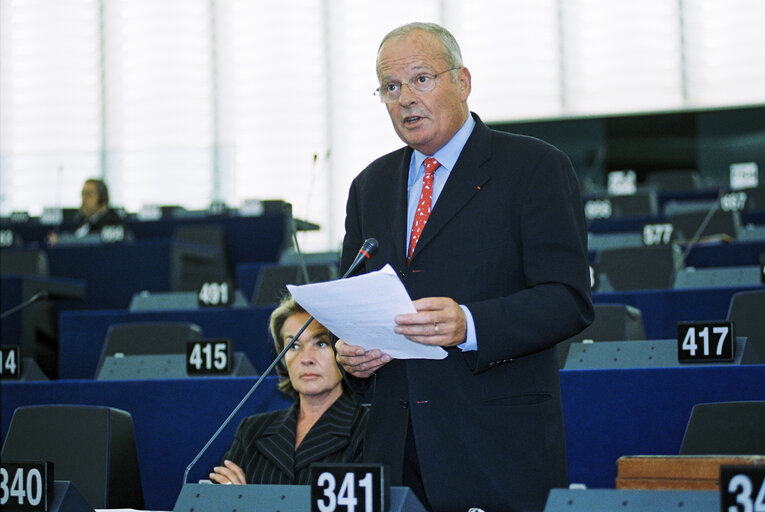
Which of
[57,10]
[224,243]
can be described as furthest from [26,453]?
[57,10]

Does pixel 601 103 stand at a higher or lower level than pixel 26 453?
higher

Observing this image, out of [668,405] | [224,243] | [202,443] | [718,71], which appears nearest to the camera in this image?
[668,405]

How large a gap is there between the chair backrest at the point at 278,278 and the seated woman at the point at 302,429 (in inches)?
99.7

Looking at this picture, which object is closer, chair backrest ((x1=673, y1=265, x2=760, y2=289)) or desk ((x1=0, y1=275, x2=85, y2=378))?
chair backrest ((x1=673, y1=265, x2=760, y2=289))

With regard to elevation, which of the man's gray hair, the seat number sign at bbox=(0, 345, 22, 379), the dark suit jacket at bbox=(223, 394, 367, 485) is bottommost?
the dark suit jacket at bbox=(223, 394, 367, 485)

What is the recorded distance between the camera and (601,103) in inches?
423

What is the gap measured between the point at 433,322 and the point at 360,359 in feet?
0.76

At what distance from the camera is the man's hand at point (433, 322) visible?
5.43ft

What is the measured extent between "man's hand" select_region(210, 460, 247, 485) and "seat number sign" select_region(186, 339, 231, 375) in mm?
1085

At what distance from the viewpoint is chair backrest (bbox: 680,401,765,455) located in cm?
228

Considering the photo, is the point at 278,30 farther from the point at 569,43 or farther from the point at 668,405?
the point at 668,405

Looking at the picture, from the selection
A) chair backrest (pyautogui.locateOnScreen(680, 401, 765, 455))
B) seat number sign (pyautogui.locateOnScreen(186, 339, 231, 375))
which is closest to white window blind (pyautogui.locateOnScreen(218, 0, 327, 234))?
seat number sign (pyautogui.locateOnScreen(186, 339, 231, 375))

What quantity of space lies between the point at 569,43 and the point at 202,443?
845cm

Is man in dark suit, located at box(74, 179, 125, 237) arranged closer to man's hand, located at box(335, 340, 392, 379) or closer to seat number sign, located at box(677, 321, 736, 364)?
seat number sign, located at box(677, 321, 736, 364)
